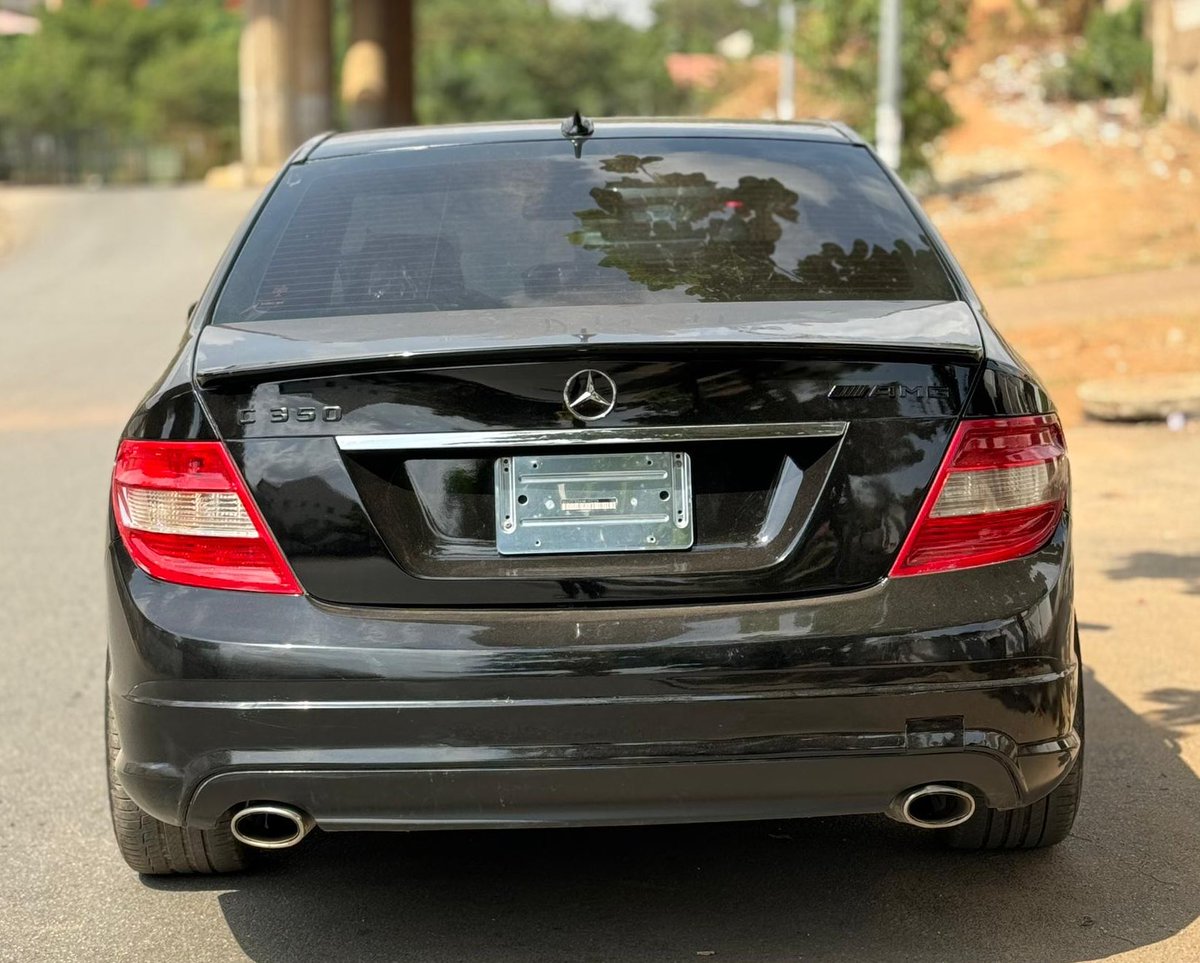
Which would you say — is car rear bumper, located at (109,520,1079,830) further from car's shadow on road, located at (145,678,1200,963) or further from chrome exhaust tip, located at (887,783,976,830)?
car's shadow on road, located at (145,678,1200,963)

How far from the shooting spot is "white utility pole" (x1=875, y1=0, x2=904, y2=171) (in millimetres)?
20344

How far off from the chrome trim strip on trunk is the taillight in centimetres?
28

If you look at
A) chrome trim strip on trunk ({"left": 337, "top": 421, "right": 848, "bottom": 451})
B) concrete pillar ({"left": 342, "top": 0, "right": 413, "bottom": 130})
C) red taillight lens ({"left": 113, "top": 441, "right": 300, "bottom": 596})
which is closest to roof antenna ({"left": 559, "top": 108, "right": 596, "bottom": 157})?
chrome trim strip on trunk ({"left": 337, "top": 421, "right": 848, "bottom": 451})

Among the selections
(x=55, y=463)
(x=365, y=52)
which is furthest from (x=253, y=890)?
(x=365, y=52)

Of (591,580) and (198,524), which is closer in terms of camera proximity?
(591,580)

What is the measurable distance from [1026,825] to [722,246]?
59.0 inches

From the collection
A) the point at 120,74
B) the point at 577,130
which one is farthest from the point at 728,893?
the point at 120,74

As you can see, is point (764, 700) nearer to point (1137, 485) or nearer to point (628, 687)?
point (628, 687)

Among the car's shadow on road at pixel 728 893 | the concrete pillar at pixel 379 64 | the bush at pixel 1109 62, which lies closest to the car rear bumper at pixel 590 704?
the car's shadow on road at pixel 728 893

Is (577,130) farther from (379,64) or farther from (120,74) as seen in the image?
(120,74)

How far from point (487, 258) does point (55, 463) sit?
7.63m

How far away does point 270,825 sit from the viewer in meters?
3.73

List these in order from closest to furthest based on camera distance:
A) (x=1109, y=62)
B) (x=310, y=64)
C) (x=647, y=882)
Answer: (x=647, y=882)
(x=1109, y=62)
(x=310, y=64)

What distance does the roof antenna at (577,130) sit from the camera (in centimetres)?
471
